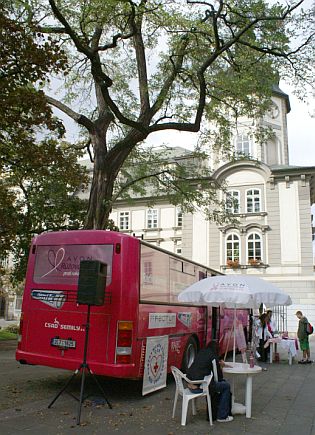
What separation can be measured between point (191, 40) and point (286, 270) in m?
21.4

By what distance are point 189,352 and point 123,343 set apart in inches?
145

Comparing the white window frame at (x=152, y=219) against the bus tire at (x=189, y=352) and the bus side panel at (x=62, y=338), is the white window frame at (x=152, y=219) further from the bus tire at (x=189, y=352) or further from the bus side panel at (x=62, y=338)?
the bus side panel at (x=62, y=338)

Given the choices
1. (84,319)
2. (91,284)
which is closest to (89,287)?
(91,284)

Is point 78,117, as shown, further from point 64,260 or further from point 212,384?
point 212,384

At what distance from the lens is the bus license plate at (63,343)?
8672mm

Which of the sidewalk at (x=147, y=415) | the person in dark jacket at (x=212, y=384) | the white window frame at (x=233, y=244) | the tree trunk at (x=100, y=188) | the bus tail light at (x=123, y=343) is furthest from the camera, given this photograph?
the white window frame at (x=233, y=244)

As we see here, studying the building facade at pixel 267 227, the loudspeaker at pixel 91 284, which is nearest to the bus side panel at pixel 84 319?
the loudspeaker at pixel 91 284

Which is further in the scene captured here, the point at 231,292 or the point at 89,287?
the point at 231,292

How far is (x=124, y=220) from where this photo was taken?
40.3 m

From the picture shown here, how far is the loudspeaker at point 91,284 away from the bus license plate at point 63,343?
69.8 inches

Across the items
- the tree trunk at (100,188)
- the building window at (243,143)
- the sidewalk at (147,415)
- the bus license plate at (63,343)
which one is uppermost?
the building window at (243,143)

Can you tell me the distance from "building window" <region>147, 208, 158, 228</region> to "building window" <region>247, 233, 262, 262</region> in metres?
8.75

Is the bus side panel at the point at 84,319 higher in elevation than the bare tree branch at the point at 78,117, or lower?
lower

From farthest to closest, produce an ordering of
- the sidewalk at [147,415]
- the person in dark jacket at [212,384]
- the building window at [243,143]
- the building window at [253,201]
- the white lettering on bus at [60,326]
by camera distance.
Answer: the building window at [243,143] → the building window at [253,201] → the white lettering on bus at [60,326] → the person in dark jacket at [212,384] → the sidewalk at [147,415]
